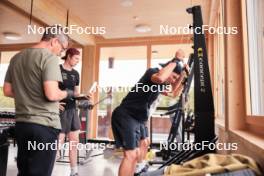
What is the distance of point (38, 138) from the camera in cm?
155

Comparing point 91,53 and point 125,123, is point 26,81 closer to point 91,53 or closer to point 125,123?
point 125,123

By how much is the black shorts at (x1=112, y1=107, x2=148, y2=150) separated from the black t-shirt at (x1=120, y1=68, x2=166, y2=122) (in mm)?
56

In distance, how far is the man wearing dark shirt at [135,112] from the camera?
2316 millimetres

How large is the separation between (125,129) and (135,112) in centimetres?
19

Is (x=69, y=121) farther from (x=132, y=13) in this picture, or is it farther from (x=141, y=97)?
(x=132, y=13)

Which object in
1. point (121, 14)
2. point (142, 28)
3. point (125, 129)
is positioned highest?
point (121, 14)

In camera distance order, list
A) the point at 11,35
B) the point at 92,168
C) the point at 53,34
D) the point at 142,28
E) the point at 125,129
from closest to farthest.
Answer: the point at 53,34
the point at 125,129
the point at 92,168
the point at 142,28
the point at 11,35

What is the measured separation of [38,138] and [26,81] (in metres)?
0.37

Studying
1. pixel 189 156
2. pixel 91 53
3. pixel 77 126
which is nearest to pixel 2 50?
pixel 91 53

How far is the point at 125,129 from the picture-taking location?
7.63 feet

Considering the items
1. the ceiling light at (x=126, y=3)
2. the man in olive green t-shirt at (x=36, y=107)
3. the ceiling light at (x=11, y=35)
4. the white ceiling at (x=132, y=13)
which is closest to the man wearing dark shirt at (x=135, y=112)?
the man in olive green t-shirt at (x=36, y=107)

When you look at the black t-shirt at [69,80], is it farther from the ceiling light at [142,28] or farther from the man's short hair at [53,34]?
the ceiling light at [142,28]

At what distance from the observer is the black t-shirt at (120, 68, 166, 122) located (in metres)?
2.36

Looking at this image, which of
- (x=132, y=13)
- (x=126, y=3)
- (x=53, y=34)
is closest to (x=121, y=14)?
(x=132, y=13)
